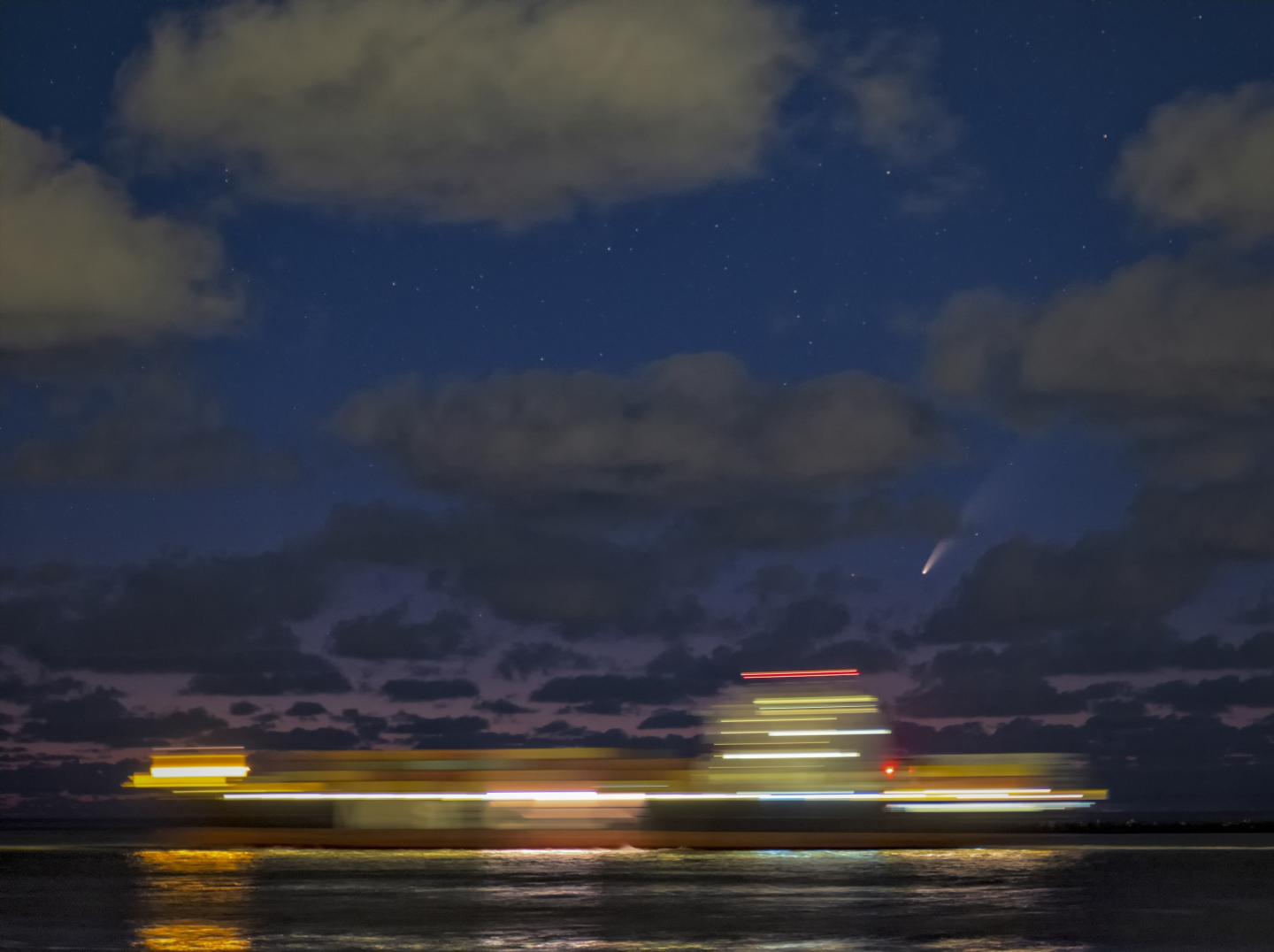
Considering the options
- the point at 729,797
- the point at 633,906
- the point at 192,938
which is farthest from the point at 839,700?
the point at 192,938

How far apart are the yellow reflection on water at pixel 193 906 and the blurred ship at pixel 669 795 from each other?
45.9 m

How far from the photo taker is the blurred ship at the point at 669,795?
115 meters

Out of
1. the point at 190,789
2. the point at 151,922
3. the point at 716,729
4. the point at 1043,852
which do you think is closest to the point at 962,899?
the point at 151,922

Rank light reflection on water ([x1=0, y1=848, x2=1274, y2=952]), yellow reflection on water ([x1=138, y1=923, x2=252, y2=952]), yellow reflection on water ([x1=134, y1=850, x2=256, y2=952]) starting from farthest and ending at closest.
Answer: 1. light reflection on water ([x1=0, y1=848, x2=1274, y2=952])
2. yellow reflection on water ([x1=134, y1=850, x2=256, y2=952])
3. yellow reflection on water ([x1=138, y1=923, x2=252, y2=952])

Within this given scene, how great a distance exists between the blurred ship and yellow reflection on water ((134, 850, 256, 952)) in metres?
45.9

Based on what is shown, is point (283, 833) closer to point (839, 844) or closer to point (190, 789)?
point (190, 789)

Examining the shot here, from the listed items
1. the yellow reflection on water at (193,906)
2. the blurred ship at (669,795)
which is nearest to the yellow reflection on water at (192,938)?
the yellow reflection on water at (193,906)

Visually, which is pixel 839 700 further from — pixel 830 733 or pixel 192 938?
pixel 192 938

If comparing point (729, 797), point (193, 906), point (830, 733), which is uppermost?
point (830, 733)

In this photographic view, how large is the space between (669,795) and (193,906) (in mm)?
82334

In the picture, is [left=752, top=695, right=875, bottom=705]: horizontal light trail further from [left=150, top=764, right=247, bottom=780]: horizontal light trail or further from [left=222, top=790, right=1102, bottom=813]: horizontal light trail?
[left=150, top=764, right=247, bottom=780]: horizontal light trail

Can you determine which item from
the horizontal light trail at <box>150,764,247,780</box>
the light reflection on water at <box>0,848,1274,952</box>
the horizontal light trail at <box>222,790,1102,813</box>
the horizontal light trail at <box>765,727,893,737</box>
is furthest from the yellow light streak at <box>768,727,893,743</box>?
the light reflection on water at <box>0,848,1274,952</box>

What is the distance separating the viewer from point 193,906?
3900 centimetres

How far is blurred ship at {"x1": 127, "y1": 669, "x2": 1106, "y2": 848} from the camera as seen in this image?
376 feet
